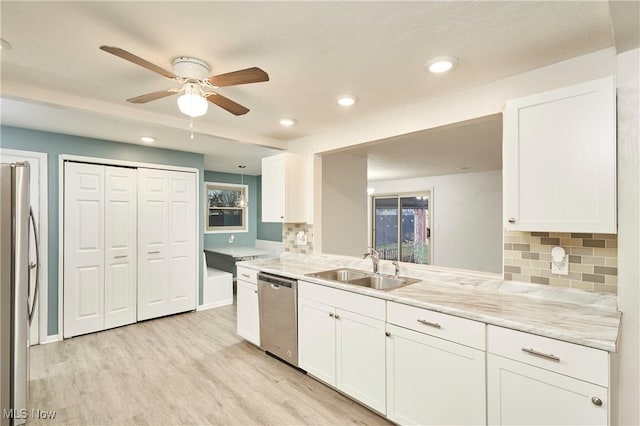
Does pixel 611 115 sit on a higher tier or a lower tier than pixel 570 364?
higher

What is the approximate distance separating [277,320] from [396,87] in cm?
228

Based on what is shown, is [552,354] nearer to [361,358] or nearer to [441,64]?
[361,358]

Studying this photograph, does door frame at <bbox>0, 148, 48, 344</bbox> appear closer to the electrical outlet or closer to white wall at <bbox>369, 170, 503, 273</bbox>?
the electrical outlet

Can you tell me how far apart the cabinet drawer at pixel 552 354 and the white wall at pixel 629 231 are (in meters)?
0.43

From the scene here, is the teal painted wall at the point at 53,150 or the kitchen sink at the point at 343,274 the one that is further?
the teal painted wall at the point at 53,150

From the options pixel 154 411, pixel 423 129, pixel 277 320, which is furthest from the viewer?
pixel 277 320

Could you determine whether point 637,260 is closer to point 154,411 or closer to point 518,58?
point 518,58

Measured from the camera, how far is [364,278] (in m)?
2.82

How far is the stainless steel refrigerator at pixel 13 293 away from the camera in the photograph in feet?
6.33

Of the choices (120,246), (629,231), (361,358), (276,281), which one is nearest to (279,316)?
(276,281)

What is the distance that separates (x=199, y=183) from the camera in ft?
15.0

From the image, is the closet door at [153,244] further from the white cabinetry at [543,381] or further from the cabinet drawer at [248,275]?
the white cabinetry at [543,381]

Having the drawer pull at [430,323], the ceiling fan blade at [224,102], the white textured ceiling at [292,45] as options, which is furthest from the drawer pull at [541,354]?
the ceiling fan blade at [224,102]

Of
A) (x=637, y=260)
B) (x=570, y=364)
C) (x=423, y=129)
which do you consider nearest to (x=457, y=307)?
(x=570, y=364)
